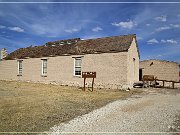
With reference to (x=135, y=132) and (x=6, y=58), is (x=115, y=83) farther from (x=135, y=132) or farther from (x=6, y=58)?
(x=6, y=58)

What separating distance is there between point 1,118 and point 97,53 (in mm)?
14533

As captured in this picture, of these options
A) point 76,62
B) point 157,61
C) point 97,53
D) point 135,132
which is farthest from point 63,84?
point 135,132

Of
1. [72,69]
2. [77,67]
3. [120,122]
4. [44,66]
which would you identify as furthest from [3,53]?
[120,122]

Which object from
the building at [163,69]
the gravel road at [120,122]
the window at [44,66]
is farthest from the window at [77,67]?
the gravel road at [120,122]

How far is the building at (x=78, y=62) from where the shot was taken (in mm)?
19875

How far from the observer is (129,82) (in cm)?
2014

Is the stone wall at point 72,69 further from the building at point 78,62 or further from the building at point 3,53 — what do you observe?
the building at point 3,53

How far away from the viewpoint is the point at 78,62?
22547 millimetres

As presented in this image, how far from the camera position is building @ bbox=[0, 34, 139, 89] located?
65.2 ft

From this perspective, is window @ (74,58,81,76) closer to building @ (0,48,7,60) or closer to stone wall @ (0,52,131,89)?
stone wall @ (0,52,131,89)

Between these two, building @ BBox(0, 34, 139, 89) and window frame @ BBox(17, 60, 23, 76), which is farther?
window frame @ BBox(17, 60, 23, 76)

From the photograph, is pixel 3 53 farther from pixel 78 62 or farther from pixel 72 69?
pixel 78 62

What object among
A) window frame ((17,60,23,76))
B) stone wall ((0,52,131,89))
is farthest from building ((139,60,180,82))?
window frame ((17,60,23,76))

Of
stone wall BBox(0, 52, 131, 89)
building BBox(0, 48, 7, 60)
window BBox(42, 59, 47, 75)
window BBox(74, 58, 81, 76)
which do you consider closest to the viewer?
stone wall BBox(0, 52, 131, 89)
